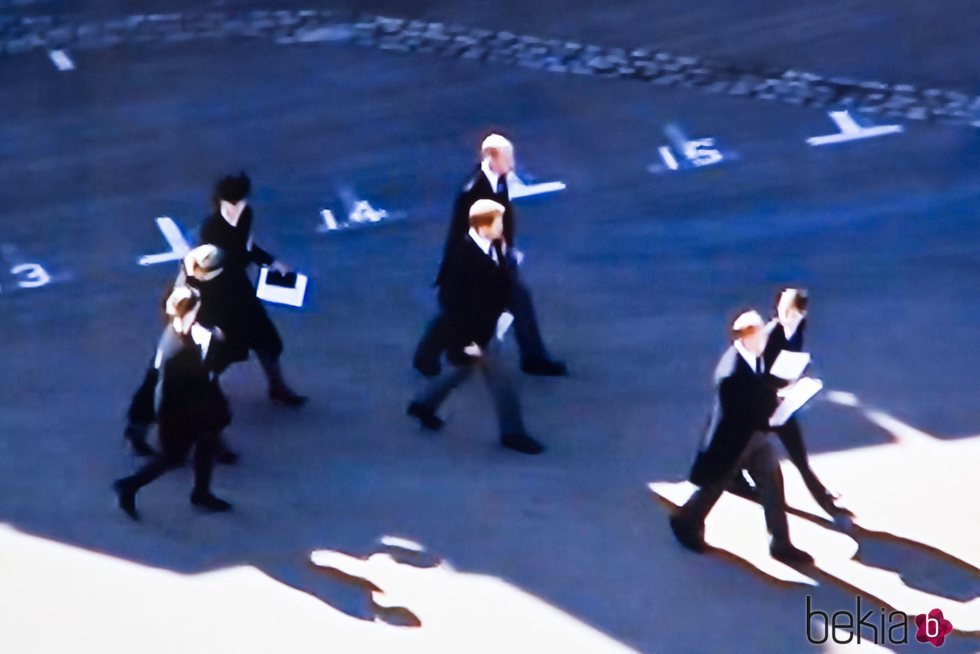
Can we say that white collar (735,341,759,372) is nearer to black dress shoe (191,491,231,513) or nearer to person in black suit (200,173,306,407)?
person in black suit (200,173,306,407)

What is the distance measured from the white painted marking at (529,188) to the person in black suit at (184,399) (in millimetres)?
4375

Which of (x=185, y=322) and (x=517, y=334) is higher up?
(x=185, y=322)

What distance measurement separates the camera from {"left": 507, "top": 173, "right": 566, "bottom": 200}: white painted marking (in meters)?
14.5

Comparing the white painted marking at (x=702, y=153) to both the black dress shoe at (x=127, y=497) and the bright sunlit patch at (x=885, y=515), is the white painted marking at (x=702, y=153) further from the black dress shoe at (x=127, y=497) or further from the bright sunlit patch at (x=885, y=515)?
the black dress shoe at (x=127, y=497)

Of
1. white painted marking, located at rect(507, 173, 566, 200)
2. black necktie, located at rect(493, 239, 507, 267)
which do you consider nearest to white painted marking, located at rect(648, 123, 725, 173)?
white painted marking, located at rect(507, 173, 566, 200)

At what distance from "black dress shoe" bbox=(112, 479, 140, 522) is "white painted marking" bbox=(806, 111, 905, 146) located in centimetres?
691

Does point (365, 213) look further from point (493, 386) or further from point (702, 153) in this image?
point (493, 386)

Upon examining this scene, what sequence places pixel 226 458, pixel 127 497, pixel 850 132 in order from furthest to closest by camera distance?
pixel 850 132, pixel 226 458, pixel 127 497

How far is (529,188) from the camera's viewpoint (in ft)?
48.0

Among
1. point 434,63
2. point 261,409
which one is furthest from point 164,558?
point 434,63

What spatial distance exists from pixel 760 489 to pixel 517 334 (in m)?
2.42

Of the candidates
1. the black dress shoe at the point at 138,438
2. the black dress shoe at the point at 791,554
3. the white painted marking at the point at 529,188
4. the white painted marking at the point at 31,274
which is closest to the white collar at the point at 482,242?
the black dress shoe at the point at 138,438

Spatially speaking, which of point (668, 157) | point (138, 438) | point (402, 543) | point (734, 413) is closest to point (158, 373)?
point (138, 438)

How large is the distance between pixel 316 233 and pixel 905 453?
4926 millimetres
